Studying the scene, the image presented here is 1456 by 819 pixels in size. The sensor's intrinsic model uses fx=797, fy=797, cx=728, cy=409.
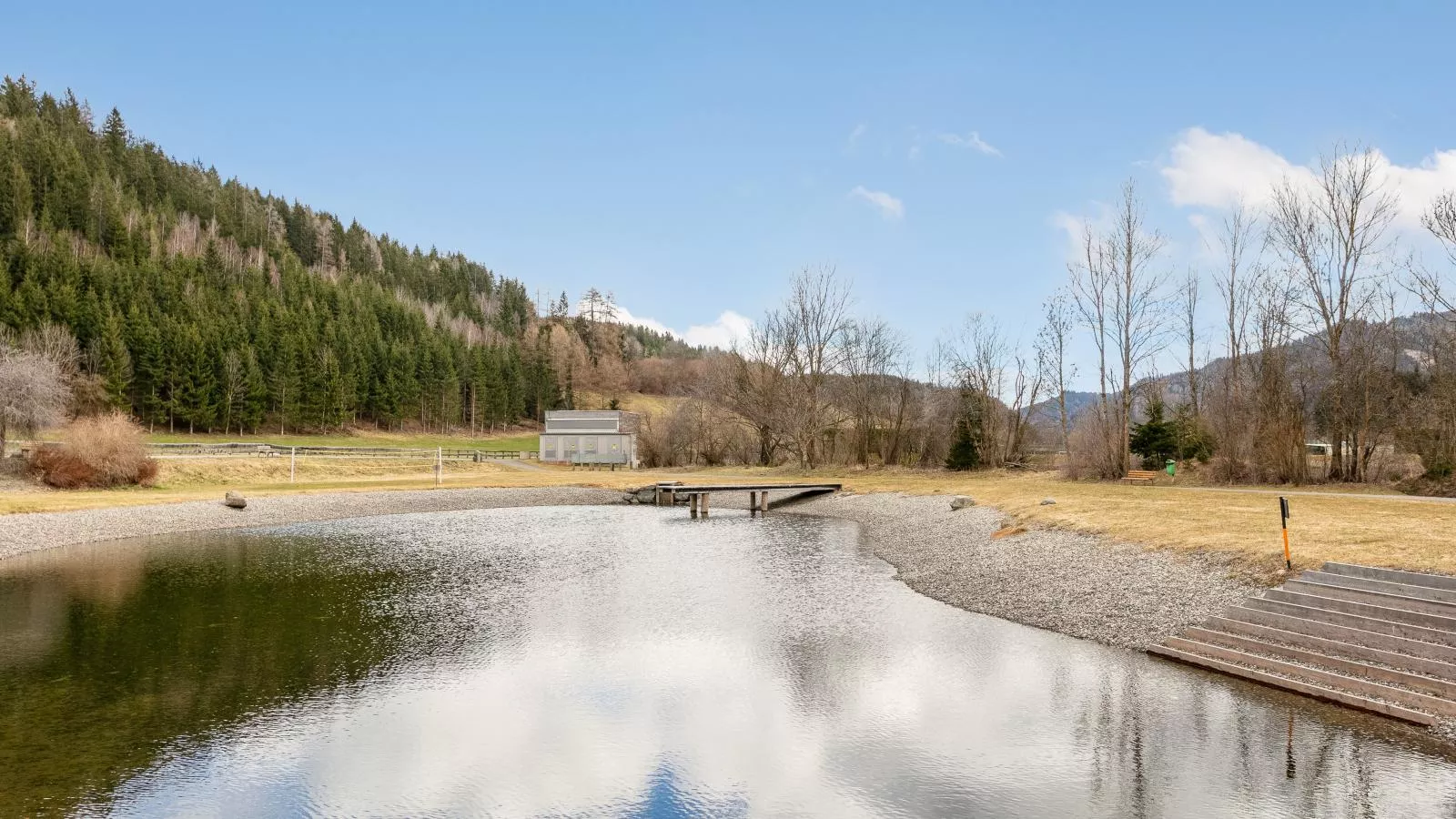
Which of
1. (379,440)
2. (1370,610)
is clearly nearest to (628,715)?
(1370,610)

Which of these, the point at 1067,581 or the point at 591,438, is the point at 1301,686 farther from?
the point at 591,438

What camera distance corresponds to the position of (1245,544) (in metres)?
16.9

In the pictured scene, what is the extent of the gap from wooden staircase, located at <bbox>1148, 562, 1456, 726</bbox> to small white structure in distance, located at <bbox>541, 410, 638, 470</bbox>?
63.2m

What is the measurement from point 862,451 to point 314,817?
53.2m

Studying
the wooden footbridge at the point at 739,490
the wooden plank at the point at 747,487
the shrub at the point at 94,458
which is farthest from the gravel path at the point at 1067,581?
the shrub at the point at 94,458

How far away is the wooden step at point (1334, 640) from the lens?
10.8m

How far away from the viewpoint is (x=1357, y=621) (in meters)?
12.1

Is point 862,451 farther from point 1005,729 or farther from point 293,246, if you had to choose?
point 293,246

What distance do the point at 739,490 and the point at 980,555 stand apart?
24.1 meters

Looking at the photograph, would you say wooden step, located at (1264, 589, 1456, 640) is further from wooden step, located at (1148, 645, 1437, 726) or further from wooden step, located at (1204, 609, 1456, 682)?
wooden step, located at (1148, 645, 1437, 726)

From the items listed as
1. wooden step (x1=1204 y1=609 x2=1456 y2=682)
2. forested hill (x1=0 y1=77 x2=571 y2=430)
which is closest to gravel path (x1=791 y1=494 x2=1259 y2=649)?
wooden step (x1=1204 y1=609 x2=1456 y2=682)

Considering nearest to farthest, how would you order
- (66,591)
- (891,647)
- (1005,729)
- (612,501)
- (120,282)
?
(1005,729)
(891,647)
(66,591)
(612,501)
(120,282)

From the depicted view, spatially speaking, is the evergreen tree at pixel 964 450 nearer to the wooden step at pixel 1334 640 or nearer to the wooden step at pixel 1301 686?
the wooden step at pixel 1334 640

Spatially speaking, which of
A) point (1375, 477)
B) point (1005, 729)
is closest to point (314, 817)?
point (1005, 729)
